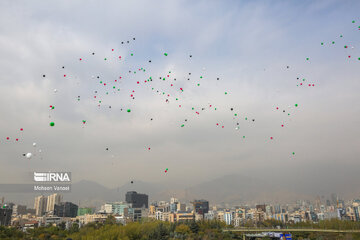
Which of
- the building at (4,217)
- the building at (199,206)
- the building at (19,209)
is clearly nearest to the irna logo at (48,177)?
the building at (4,217)

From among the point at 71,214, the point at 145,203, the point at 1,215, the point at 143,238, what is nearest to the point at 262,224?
the point at 143,238

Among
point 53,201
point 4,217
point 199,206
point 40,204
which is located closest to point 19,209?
point 40,204

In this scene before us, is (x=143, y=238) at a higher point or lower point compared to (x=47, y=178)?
lower

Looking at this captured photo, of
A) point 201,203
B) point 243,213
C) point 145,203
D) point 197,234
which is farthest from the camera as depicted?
point 145,203

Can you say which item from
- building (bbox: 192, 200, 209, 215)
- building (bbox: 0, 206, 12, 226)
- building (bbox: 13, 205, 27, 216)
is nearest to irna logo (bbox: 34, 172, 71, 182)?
building (bbox: 0, 206, 12, 226)

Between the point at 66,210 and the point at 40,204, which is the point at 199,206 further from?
the point at 40,204

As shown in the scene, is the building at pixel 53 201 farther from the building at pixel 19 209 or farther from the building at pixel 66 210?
the building at pixel 66 210

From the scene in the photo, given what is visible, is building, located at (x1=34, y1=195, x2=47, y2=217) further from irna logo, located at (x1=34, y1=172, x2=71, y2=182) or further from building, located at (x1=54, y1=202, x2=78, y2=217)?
irna logo, located at (x1=34, y1=172, x2=71, y2=182)

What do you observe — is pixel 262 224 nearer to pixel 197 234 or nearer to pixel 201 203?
pixel 197 234
